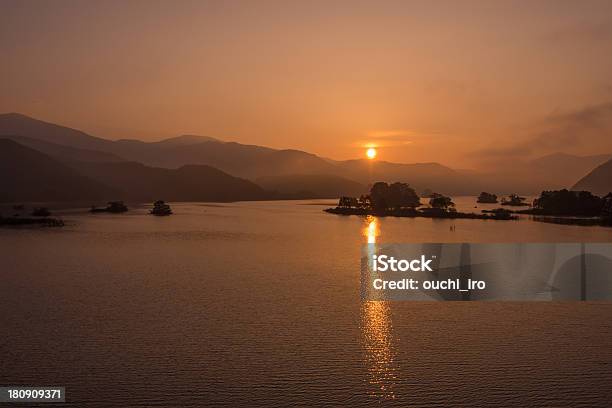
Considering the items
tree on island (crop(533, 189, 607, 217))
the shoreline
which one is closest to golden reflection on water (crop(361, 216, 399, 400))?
the shoreline

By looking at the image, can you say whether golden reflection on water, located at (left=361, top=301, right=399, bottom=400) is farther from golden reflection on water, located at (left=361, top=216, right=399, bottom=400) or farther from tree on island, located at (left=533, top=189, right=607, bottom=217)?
tree on island, located at (left=533, top=189, right=607, bottom=217)

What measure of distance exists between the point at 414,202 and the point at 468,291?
153m

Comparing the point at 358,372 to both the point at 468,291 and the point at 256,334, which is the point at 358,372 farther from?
the point at 468,291

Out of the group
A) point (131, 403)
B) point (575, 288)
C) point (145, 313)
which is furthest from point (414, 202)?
point (131, 403)

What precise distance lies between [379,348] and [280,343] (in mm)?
5480

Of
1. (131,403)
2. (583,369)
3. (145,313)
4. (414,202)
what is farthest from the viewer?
(414,202)

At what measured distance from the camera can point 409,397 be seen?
869 inches

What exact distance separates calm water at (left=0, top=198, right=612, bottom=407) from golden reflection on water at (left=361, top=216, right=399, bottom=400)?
0.28 feet

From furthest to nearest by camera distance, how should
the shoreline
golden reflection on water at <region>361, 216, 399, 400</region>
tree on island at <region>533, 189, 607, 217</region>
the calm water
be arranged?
tree on island at <region>533, 189, 607, 217</region>, the shoreline, golden reflection on water at <region>361, 216, 399, 400</region>, the calm water

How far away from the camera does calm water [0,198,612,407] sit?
2262cm

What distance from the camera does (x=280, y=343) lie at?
29141mm

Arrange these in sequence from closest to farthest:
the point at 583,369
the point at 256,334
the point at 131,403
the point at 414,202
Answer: the point at 131,403, the point at 583,369, the point at 256,334, the point at 414,202

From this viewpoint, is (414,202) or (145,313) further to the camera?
(414,202)

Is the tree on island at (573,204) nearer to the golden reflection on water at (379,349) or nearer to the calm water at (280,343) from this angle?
the calm water at (280,343)
